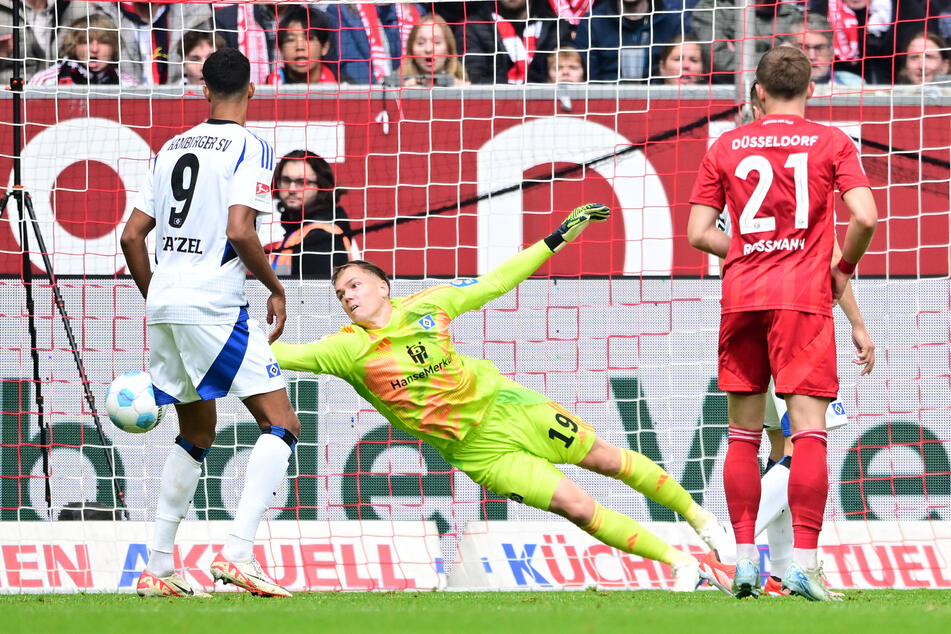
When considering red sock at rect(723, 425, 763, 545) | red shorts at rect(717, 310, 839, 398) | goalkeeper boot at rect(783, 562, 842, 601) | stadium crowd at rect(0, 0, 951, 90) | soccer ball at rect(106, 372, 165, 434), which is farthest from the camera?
stadium crowd at rect(0, 0, 951, 90)

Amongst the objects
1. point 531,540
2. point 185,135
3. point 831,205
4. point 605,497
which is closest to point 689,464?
point 605,497

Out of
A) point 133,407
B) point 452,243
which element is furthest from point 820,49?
point 133,407

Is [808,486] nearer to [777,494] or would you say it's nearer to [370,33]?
[777,494]

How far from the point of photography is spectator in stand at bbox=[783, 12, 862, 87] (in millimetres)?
6759

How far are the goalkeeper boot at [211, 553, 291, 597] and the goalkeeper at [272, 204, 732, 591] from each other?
79 cm

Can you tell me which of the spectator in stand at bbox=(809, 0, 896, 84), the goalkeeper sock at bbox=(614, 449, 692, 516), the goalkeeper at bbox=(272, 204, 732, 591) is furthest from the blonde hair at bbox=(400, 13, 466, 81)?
the goalkeeper sock at bbox=(614, 449, 692, 516)

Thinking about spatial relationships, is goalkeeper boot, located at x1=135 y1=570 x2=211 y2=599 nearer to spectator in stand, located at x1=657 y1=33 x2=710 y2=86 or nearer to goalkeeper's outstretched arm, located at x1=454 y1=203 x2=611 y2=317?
goalkeeper's outstretched arm, located at x1=454 y1=203 x2=611 y2=317

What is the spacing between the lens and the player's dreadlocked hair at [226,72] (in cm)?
444

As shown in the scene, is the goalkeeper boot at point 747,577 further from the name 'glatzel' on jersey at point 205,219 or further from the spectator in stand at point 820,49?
the spectator in stand at point 820,49

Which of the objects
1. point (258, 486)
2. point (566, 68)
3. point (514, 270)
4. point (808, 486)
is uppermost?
point (566, 68)

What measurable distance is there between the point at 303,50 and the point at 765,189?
371cm

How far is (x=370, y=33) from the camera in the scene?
7043mm

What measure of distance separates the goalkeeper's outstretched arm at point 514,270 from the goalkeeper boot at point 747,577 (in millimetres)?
1487

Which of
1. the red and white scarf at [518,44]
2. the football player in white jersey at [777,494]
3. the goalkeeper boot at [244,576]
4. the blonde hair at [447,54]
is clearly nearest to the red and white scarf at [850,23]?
the red and white scarf at [518,44]
